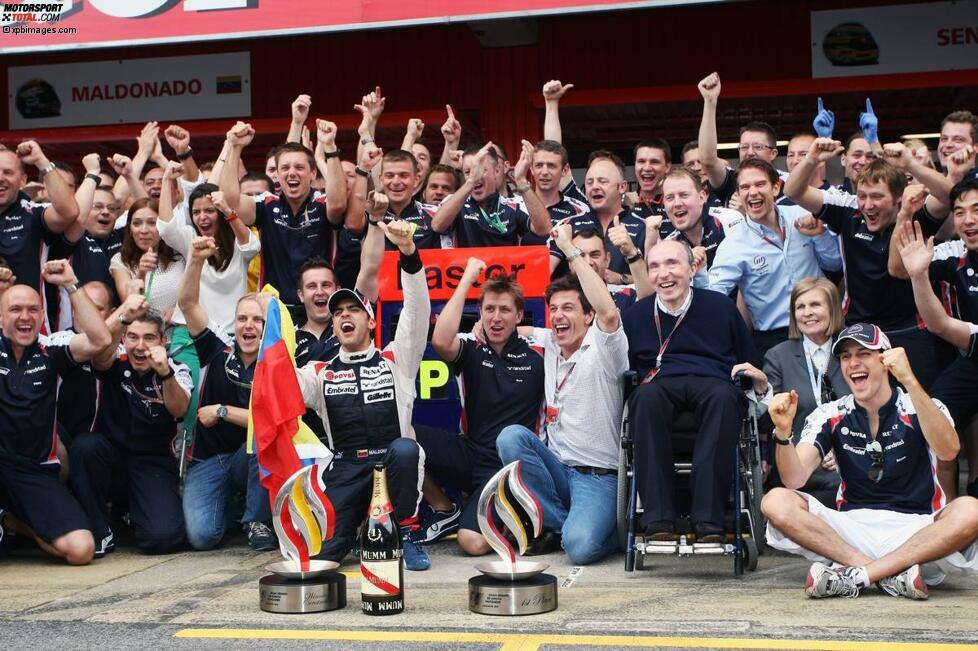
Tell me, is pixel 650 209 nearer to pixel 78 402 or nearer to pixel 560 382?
pixel 560 382

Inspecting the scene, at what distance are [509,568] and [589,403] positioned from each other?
1.50 m

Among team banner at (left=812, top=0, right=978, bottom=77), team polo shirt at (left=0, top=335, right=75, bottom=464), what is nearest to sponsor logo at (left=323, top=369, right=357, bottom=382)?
team polo shirt at (left=0, top=335, right=75, bottom=464)

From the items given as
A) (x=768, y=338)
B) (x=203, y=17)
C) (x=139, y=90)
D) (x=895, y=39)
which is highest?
(x=139, y=90)

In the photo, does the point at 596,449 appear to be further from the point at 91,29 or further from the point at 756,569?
the point at 91,29

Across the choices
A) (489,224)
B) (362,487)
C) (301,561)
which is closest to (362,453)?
(362,487)

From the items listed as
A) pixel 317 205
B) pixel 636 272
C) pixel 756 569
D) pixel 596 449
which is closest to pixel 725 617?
pixel 756 569

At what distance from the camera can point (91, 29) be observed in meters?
10.1

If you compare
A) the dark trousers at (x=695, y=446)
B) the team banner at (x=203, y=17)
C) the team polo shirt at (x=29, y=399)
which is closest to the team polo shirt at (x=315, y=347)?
the team polo shirt at (x=29, y=399)

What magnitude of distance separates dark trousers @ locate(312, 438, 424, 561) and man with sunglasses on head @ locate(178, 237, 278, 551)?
698mm

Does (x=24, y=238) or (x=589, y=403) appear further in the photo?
(x=24, y=238)

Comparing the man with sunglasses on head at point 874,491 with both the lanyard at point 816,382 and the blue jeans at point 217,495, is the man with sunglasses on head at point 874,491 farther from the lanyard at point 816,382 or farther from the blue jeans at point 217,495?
the blue jeans at point 217,495

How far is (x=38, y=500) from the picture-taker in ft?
22.4

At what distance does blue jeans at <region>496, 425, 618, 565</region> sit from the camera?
6.17 metres

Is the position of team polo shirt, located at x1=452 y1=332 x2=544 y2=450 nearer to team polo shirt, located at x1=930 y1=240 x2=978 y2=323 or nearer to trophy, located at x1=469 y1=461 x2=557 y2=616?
trophy, located at x1=469 y1=461 x2=557 y2=616
